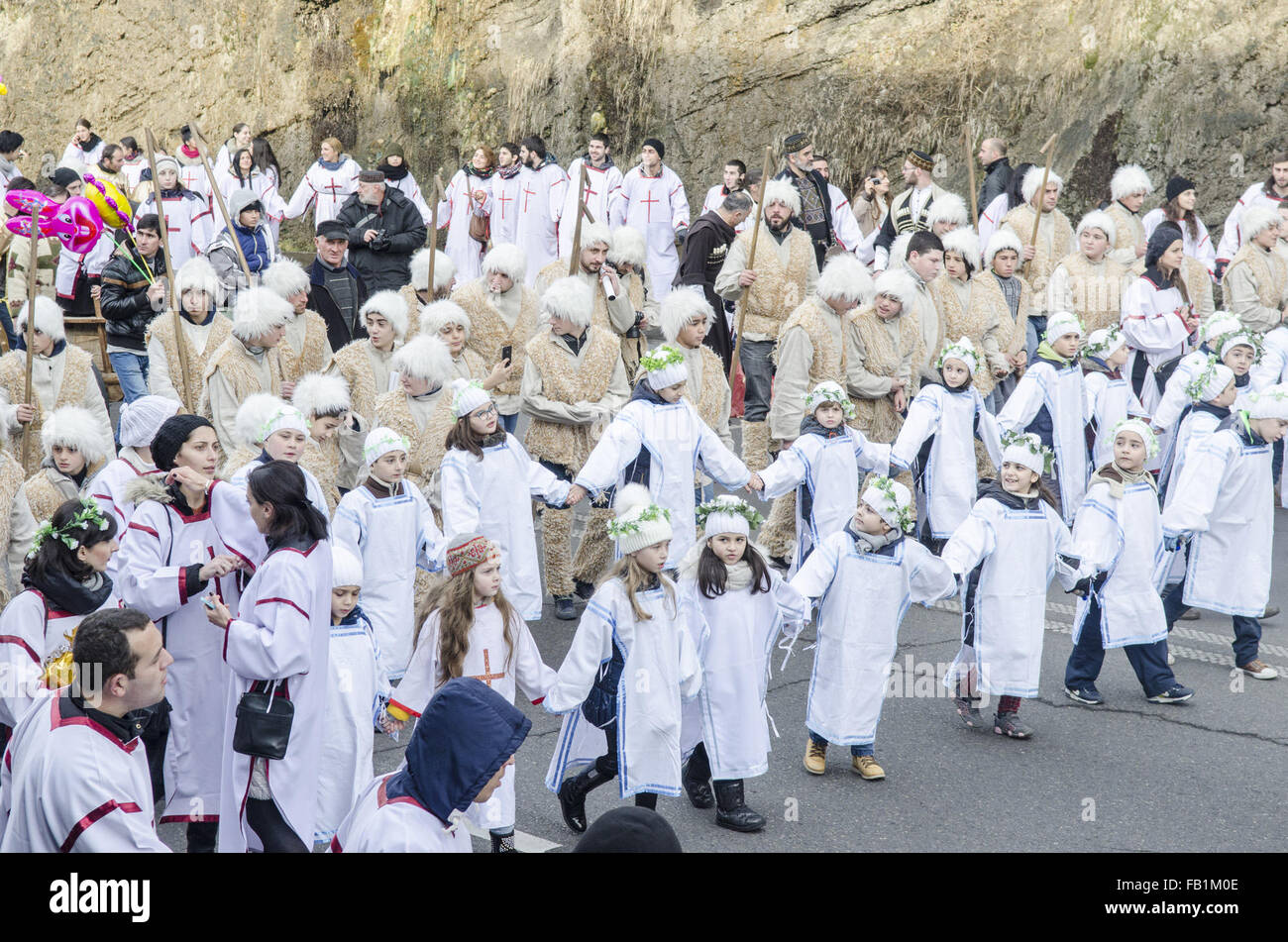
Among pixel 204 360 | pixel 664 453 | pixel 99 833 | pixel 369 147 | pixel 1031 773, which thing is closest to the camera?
pixel 99 833

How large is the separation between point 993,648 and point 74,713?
15.1 ft

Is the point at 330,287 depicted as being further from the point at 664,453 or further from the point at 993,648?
the point at 993,648

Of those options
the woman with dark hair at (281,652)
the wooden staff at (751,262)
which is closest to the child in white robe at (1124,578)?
the wooden staff at (751,262)

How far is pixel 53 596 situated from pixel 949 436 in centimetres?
548

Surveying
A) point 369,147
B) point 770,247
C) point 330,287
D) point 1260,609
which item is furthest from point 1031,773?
point 369,147

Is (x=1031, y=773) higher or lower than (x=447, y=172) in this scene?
lower

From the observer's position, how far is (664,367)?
753cm

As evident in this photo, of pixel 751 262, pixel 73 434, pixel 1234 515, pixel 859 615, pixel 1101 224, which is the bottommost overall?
pixel 859 615

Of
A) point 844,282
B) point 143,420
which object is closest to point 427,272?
point 844,282

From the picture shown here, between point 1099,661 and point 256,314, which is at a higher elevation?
point 256,314

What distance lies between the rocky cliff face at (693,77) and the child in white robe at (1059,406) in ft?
20.6

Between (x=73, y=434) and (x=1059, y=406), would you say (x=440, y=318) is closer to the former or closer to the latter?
(x=73, y=434)

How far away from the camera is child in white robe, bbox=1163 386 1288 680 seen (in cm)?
776

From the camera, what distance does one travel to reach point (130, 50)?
2764cm
